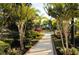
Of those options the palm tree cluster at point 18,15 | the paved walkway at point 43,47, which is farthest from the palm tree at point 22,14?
the paved walkway at point 43,47

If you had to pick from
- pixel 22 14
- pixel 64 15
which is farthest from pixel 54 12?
pixel 22 14

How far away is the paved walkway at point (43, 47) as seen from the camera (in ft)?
14.6

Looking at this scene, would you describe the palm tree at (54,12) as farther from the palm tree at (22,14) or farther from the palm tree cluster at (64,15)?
the palm tree at (22,14)

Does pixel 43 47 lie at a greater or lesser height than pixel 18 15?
lesser

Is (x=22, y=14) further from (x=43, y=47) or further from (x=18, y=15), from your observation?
(x=43, y=47)

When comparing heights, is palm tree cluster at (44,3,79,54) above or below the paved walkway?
above

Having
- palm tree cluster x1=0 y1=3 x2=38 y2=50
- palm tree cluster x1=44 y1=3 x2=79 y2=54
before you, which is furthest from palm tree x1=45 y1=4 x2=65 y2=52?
palm tree cluster x1=0 y1=3 x2=38 y2=50

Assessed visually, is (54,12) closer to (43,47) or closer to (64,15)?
(64,15)

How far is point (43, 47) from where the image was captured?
4477mm

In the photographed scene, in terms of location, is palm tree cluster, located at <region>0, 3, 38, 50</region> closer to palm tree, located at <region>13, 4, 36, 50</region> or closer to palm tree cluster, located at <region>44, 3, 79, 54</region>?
palm tree, located at <region>13, 4, 36, 50</region>

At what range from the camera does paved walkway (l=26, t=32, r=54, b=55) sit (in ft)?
14.6

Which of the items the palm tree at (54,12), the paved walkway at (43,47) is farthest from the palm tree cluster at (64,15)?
the paved walkway at (43,47)

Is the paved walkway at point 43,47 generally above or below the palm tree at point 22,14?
below
